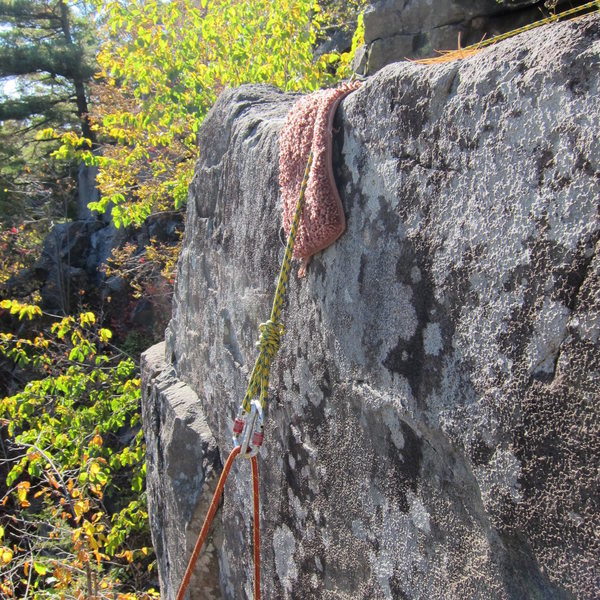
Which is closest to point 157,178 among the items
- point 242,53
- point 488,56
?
point 242,53

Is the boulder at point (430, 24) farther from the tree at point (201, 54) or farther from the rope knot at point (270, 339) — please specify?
the rope knot at point (270, 339)

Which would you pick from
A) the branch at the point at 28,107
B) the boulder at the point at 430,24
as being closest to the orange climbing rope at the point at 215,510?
the boulder at the point at 430,24

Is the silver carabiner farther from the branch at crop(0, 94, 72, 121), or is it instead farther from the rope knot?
the branch at crop(0, 94, 72, 121)

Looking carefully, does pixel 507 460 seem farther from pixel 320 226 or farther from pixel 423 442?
pixel 320 226

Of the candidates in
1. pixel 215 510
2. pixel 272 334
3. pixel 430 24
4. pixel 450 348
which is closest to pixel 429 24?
pixel 430 24

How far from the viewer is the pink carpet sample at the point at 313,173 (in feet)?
4.82

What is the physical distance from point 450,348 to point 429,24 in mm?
2994

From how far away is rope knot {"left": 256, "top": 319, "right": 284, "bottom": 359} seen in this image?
1490mm

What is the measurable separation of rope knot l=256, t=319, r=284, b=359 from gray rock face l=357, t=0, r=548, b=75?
225 cm

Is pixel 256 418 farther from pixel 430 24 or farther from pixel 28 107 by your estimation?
pixel 28 107

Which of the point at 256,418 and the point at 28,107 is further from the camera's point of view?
the point at 28,107

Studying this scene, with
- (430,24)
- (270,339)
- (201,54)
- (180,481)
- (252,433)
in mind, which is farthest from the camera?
(201,54)

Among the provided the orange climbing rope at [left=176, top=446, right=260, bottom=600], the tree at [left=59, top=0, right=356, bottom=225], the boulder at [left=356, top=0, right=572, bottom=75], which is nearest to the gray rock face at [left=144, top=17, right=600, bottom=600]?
→ the orange climbing rope at [left=176, top=446, right=260, bottom=600]

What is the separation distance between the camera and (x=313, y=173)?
1.50m
